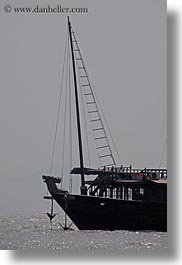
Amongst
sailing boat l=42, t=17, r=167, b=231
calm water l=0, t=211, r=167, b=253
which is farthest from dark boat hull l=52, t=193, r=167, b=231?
calm water l=0, t=211, r=167, b=253

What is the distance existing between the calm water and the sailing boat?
12 centimetres

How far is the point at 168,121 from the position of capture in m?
7.71

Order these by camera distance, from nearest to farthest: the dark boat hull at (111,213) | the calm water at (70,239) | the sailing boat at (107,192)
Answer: the calm water at (70,239)
the sailing boat at (107,192)
the dark boat hull at (111,213)

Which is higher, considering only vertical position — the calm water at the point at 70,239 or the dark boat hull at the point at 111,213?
the dark boat hull at the point at 111,213

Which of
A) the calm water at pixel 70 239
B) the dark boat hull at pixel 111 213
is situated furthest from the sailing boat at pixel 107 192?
the calm water at pixel 70 239

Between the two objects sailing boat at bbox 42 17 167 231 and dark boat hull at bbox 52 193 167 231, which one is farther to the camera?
dark boat hull at bbox 52 193 167 231

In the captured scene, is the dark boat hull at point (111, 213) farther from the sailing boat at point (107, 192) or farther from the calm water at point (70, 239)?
the calm water at point (70, 239)

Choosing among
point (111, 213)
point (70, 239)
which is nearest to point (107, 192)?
point (111, 213)

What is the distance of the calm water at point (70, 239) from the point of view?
25.3 ft

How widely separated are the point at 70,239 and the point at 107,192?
632 mm

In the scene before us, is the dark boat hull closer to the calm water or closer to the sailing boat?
the sailing boat

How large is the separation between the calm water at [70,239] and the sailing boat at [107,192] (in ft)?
0.40

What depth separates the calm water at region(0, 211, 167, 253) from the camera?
25.3ft

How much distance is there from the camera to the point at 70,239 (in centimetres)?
808
